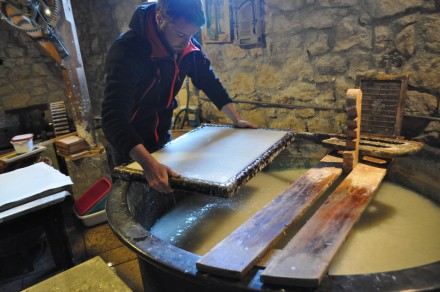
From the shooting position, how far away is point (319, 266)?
0.92m

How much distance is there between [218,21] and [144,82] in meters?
1.82

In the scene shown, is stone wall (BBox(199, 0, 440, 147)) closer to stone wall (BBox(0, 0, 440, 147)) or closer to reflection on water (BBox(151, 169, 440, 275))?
stone wall (BBox(0, 0, 440, 147))

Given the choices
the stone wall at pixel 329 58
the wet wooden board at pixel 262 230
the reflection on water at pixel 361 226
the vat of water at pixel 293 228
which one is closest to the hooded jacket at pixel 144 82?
the vat of water at pixel 293 228

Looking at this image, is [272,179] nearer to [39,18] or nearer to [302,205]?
[302,205]

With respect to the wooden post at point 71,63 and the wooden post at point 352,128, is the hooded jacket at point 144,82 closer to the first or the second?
the wooden post at point 352,128

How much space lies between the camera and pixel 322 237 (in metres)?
1.12

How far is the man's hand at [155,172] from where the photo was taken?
1.36m

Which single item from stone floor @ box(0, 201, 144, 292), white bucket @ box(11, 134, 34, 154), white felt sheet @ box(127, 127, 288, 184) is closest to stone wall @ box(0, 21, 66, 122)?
white bucket @ box(11, 134, 34, 154)

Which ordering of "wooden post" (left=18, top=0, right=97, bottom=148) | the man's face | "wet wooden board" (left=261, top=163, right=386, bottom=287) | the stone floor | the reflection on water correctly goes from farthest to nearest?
"wooden post" (left=18, top=0, right=97, bottom=148)
the stone floor
the man's face
the reflection on water
"wet wooden board" (left=261, top=163, right=386, bottom=287)

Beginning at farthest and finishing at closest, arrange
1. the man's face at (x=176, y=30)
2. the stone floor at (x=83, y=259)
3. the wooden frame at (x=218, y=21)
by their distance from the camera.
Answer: the wooden frame at (x=218, y=21)
the stone floor at (x=83, y=259)
the man's face at (x=176, y=30)

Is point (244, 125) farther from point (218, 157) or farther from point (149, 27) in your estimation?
point (149, 27)

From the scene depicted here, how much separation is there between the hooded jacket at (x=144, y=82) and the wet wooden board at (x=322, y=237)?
865mm

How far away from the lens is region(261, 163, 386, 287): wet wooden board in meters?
0.89

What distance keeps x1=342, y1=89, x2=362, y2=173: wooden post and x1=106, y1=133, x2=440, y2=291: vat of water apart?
0.34 m
